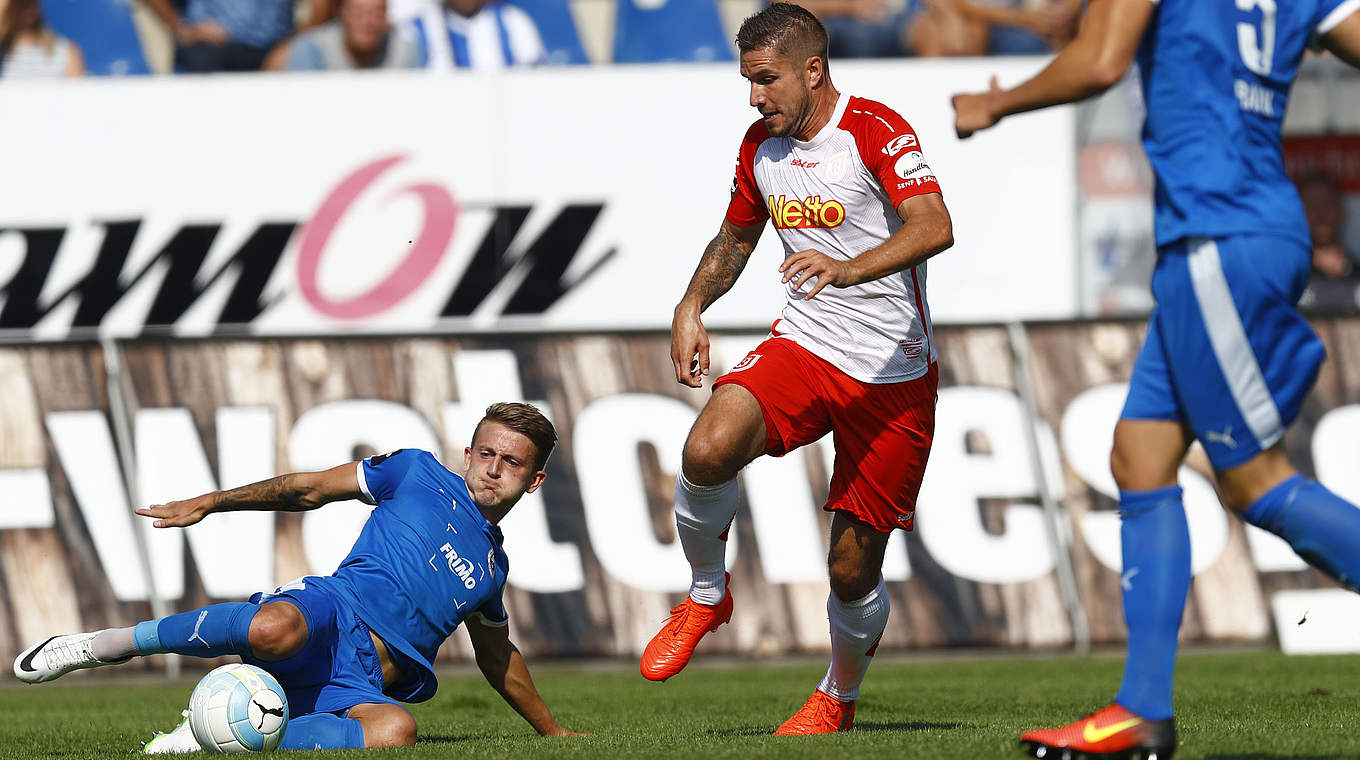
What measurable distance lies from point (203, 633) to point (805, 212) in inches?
98.5

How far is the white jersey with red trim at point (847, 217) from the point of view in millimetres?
5551

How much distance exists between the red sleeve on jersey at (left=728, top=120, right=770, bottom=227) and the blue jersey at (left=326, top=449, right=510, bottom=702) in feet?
4.77

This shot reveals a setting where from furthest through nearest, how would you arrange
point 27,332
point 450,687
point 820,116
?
point 27,332
point 450,687
point 820,116

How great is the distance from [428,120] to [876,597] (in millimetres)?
6889

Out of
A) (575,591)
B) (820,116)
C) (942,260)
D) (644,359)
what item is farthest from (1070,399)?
(820,116)

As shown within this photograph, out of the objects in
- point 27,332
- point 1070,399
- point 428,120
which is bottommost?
point 1070,399

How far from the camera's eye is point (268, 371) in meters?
9.98

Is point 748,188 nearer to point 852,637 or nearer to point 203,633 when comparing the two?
point 852,637

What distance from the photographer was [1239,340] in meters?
3.87

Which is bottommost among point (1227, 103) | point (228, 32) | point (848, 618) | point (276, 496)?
point (848, 618)

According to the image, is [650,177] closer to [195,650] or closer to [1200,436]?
[195,650]

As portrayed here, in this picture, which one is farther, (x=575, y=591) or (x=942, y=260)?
(x=942, y=260)

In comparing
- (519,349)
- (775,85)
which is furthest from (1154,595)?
(519,349)

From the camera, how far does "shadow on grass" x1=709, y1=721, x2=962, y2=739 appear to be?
5.70 meters
